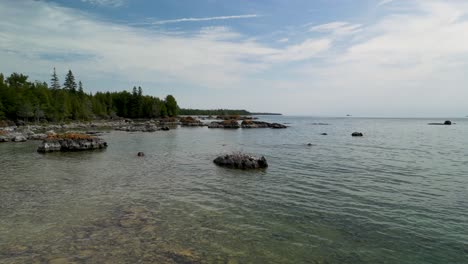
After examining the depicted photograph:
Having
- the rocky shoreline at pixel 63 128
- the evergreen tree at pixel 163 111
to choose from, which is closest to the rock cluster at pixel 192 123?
the rocky shoreline at pixel 63 128

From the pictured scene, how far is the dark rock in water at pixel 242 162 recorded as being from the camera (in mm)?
27594

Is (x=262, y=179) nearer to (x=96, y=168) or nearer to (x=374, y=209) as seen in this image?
(x=374, y=209)

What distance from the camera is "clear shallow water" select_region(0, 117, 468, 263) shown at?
10.2 metres

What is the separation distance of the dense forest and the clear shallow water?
84.9 m

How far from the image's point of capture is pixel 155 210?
14.8m

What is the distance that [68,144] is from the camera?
129 feet

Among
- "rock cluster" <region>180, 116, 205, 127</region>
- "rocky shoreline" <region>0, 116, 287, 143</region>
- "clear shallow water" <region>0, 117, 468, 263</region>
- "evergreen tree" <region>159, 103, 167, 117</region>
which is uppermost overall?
"evergreen tree" <region>159, 103, 167, 117</region>

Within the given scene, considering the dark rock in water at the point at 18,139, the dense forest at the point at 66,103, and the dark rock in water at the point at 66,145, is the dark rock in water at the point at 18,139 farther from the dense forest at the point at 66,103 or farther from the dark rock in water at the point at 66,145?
the dense forest at the point at 66,103

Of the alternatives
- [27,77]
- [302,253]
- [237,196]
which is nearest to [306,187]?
[237,196]

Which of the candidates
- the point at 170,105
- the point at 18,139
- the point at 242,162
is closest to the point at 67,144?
the point at 18,139

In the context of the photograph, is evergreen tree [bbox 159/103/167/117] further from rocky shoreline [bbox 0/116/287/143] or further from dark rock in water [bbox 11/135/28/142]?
dark rock in water [bbox 11/135/28/142]

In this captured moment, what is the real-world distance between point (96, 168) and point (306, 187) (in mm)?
18478

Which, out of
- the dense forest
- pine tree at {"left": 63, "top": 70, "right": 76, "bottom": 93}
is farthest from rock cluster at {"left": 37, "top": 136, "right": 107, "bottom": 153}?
pine tree at {"left": 63, "top": 70, "right": 76, "bottom": 93}

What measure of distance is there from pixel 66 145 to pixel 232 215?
33.1 meters
